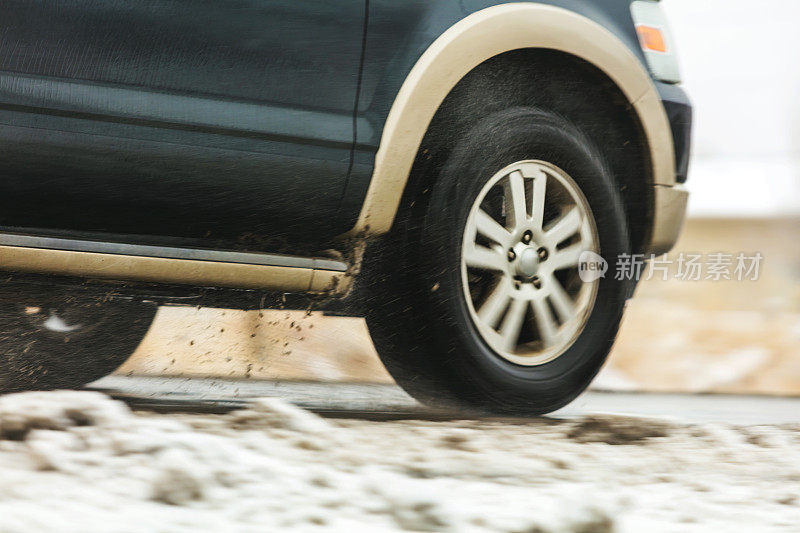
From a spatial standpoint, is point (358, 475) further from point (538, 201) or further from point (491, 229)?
point (538, 201)

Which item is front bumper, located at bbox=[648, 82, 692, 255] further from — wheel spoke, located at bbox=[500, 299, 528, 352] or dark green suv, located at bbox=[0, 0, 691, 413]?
wheel spoke, located at bbox=[500, 299, 528, 352]

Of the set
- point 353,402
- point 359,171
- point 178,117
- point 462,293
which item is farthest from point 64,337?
point 462,293

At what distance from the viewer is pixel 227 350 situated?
105 inches

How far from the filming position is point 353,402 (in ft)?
9.82

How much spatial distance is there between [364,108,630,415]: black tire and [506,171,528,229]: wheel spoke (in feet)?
0.20

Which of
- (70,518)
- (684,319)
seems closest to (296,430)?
(70,518)

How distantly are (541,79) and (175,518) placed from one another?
175cm

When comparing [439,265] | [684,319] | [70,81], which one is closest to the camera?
[70,81]

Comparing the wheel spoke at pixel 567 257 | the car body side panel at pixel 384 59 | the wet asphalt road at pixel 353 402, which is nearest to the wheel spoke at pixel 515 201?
the wheel spoke at pixel 567 257

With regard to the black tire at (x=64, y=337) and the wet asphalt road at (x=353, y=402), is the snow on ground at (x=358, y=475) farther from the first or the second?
the black tire at (x=64, y=337)

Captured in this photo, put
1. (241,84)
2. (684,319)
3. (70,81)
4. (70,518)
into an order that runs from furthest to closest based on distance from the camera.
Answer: (684,319) < (241,84) < (70,81) < (70,518)

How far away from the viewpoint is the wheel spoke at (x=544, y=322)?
8.72ft

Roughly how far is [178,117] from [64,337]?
1.06m

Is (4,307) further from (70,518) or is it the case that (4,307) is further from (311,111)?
(70,518)
